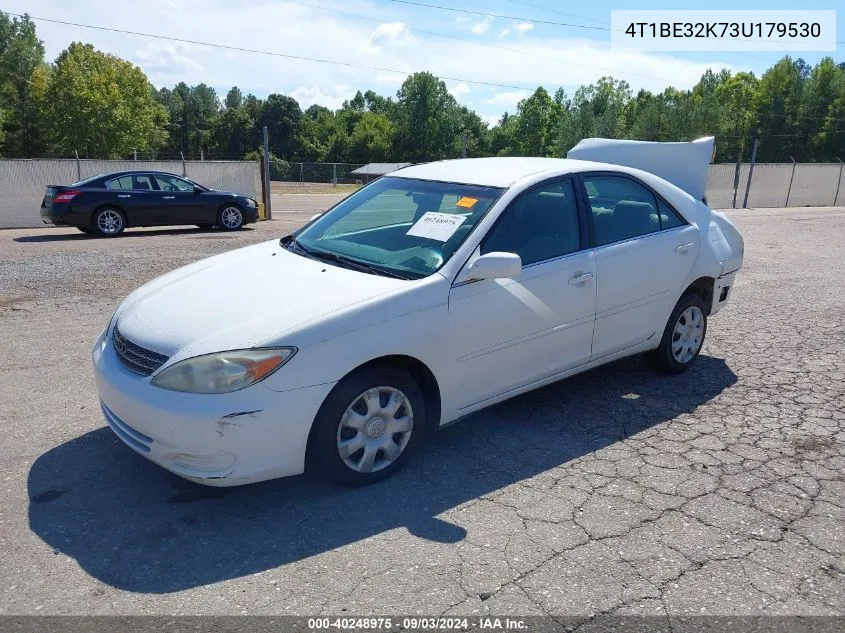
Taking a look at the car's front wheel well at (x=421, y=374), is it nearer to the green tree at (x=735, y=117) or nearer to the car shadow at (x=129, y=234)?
the car shadow at (x=129, y=234)

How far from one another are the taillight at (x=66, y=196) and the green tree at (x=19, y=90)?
55.8 metres

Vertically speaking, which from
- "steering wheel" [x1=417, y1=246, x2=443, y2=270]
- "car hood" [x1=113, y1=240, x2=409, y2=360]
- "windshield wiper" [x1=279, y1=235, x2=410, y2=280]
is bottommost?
"car hood" [x1=113, y1=240, x2=409, y2=360]

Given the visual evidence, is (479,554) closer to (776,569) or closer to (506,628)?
→ (506,628)

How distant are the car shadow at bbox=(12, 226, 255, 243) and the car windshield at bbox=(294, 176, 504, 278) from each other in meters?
10.5

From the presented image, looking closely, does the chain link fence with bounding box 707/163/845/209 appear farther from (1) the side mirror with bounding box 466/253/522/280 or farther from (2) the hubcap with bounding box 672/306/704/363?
(1) the side mirror with bounding box 466/253/522/280

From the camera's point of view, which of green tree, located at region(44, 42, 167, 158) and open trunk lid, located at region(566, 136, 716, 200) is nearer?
Result: open trunk lid, located at region(566, 136, 716, 200)

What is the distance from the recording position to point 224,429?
10.4ft

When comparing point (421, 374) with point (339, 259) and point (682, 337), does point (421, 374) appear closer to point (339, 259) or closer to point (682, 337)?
point (339, 259)

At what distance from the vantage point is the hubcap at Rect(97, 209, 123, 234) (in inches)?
555

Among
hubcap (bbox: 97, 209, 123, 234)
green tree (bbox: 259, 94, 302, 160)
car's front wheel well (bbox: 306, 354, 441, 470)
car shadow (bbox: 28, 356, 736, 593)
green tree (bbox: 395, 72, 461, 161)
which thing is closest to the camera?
car shadow (bbox: 28, 356, 736, 593)

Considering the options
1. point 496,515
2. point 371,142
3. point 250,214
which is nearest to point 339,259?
point 496,515

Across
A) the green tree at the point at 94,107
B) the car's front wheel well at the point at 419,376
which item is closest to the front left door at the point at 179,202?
the car's front wheel well at the point at 419,376

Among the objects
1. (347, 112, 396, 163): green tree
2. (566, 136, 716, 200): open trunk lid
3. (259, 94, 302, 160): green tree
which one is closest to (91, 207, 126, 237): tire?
(566, 136, 716, 200): open trunk lid

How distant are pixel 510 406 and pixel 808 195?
2951cm
